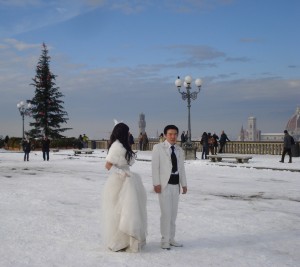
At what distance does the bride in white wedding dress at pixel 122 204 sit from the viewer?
563 cm

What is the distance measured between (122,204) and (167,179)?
727mm

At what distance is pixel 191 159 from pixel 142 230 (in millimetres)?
21857

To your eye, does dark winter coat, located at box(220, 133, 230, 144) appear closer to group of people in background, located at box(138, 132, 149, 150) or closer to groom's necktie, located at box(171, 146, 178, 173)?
group of people in background, located at box(138, 132, 149, 150)

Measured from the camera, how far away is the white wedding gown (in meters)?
5.62

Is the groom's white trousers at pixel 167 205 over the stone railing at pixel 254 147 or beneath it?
beneath

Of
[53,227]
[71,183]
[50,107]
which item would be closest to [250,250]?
→ [53,227]

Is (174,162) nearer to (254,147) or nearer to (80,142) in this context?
(254,147)

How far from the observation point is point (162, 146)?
6.08 metres

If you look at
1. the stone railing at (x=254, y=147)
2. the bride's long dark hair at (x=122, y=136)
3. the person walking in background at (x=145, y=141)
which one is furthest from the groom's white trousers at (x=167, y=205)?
the person walking in background at (x=145, y=141)

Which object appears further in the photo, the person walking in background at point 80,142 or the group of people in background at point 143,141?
the person walking in background at point 80,142

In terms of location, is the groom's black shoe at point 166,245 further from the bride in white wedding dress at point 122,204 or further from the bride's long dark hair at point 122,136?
the bride's long dark hair at point 122,136

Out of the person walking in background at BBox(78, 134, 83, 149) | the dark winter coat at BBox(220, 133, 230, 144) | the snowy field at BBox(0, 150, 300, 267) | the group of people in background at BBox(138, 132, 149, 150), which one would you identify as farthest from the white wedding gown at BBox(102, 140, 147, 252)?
the person walking in background at BBox(78, 134, 83, 149)

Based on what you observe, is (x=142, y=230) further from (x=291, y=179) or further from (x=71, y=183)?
(x=291, y=179)

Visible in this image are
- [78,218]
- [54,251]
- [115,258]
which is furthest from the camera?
[78,218]
